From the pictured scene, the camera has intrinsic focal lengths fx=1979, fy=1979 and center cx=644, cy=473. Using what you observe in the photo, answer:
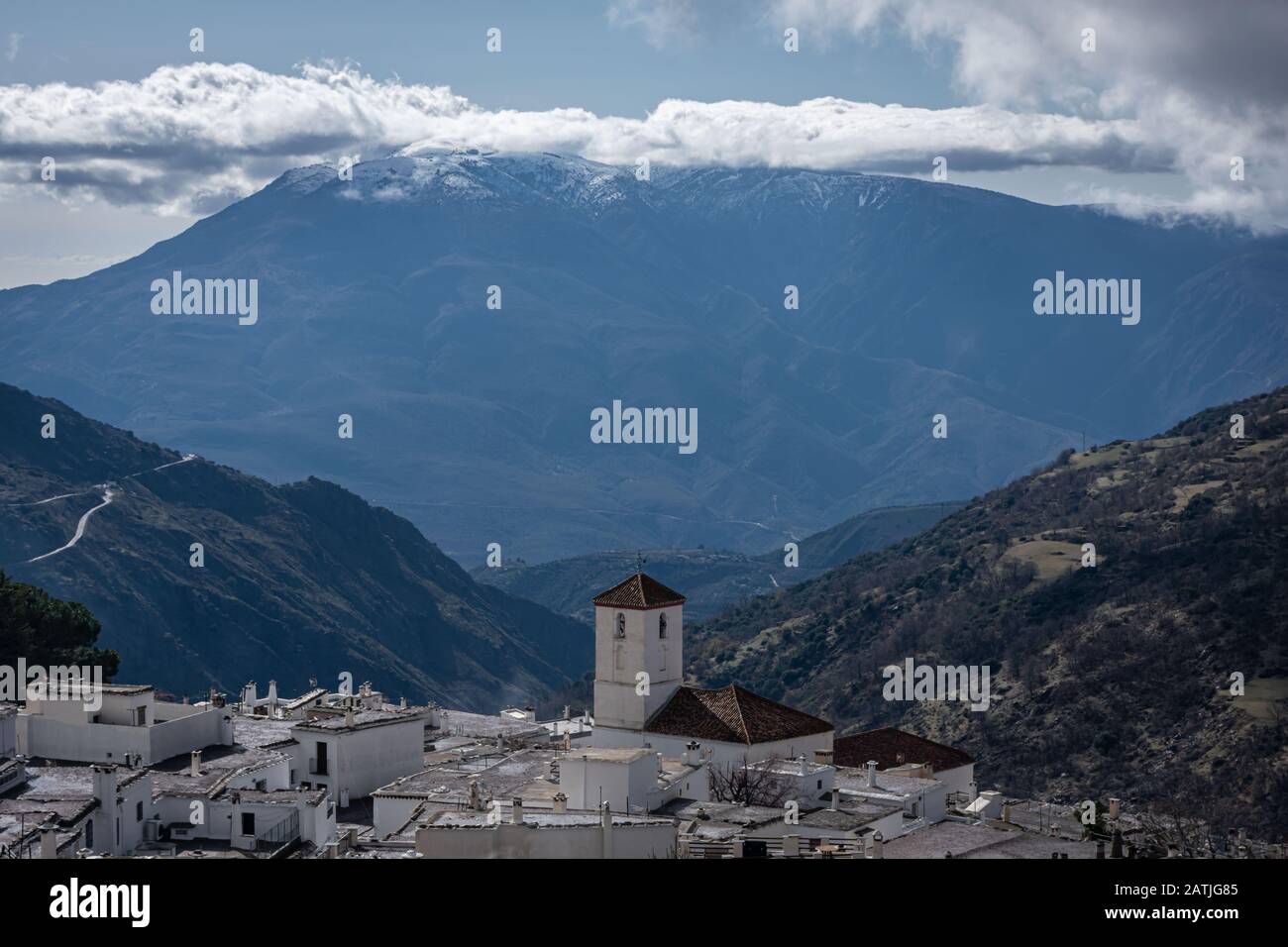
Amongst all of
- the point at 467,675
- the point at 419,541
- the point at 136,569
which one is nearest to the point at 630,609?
the point at 136,569

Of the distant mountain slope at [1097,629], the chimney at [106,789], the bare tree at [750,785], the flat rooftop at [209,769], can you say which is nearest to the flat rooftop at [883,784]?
the bare tree at [750,785]

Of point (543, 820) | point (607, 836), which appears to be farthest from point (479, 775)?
point (607, 836)

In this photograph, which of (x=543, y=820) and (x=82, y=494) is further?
(x=82, y=494)

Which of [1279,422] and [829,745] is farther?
[1279,422]

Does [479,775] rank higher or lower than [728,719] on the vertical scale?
lower

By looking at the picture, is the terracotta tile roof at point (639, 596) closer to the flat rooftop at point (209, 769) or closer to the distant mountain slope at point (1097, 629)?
the flat rooftop at point (209, 769)

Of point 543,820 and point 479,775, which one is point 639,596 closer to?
point 479,775
